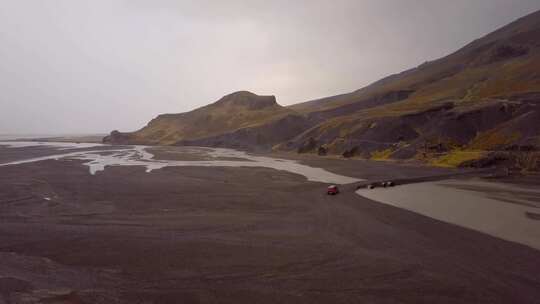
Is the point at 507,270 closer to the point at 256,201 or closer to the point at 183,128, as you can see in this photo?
the point at 256,201

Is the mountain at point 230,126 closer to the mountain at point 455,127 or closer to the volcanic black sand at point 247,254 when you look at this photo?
the mountain at point 455,127

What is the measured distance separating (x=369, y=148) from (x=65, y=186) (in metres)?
47.6

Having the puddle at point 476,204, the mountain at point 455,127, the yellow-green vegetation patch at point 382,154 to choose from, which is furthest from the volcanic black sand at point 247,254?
the mountain at point 455,127

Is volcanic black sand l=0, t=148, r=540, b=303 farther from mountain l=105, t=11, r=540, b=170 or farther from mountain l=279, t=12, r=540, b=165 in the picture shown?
mountain l=279, t=12, r=540, b=165

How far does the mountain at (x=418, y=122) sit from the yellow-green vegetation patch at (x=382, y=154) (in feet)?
0.66

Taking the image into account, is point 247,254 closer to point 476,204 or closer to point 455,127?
point 476,204

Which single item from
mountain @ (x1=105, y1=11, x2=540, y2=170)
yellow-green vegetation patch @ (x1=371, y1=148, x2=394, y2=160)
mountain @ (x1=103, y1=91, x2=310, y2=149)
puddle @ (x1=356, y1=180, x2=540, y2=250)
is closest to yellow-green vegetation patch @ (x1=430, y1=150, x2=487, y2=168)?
mountain @ (x1=105, y1=11, x2=540, y2=170)

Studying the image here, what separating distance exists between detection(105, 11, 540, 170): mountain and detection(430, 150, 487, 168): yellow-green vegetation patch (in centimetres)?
13

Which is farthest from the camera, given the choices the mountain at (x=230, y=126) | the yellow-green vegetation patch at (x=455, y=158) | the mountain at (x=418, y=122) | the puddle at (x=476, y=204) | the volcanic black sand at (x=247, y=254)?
the mountain at (x=230, y=126)

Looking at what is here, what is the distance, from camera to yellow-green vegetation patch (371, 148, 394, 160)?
53.8 m

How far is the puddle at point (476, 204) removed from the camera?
17.1 metres

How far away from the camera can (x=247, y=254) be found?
13.9 meters

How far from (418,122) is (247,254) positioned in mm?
60131

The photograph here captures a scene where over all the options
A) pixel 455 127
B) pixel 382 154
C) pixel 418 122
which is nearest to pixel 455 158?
pixel 382 154
